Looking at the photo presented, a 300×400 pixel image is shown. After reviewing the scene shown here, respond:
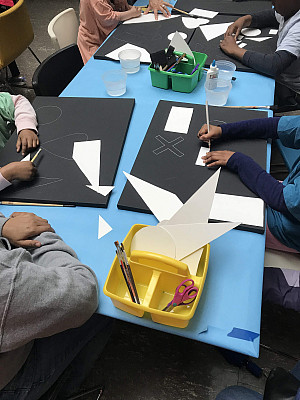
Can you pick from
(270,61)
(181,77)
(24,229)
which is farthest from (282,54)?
(24,229)

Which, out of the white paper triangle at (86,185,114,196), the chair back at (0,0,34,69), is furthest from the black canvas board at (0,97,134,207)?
the chair back at (0,0,34,69)

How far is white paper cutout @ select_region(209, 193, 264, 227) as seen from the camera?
923mm

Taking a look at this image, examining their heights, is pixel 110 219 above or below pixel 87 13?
below

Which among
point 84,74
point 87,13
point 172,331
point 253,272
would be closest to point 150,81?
point 84,74

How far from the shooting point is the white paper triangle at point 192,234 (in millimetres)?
784

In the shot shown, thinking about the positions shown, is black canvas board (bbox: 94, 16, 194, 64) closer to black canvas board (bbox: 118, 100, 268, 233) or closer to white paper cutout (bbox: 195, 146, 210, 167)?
black canvas board (bbox: 118, 100, 268, 233)

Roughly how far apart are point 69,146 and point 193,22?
1.25 metres

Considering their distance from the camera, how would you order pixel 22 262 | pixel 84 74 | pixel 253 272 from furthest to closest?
1. pixel 84 74
2. pixel 253 272
3. pixel 22 262

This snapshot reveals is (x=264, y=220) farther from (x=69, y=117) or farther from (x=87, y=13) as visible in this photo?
(x=87, y=13)

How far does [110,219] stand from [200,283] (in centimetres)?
36

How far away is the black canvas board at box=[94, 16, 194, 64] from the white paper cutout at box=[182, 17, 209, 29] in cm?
2

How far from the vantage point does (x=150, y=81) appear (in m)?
1.52

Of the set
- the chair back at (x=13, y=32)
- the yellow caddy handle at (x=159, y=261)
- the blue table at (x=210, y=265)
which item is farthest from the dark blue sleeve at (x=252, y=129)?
the chair back at (x=13, y=32)

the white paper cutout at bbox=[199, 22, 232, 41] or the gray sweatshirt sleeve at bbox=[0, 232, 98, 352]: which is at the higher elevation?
the white paper cutout at bbox=[199, 22, 232, 41]
